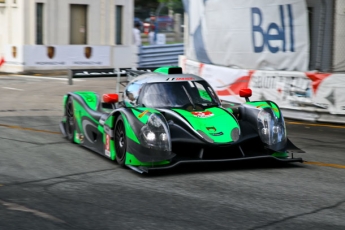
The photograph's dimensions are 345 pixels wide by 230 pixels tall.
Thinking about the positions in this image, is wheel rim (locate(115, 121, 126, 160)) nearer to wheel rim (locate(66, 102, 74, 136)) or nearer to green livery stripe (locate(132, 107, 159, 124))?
green livery stripe (locate(132, 107, 159, 124))

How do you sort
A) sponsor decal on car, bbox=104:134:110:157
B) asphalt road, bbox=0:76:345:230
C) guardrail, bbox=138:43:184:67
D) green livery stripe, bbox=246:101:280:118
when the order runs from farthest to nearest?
guardrail, bbox=138:43:184:67 < sponsor decal on car, bbox=104:134:110:157 < green livery stripe, bbox=246:101:280:118 < asphalt road, bbox=0:76:345:230

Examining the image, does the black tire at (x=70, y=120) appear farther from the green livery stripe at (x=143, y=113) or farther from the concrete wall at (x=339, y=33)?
the concrete wall at (x=339, y=33)

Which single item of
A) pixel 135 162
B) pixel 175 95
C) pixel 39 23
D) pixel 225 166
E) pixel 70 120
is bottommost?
pixel 225 166

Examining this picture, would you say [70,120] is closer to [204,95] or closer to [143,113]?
[204,95]

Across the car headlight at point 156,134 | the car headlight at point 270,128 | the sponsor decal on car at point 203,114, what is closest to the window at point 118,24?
the sponsor decal on car at point 203,114

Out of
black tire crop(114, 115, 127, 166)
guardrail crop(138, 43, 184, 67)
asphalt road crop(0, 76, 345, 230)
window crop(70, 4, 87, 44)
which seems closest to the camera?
asphalt road crop(0, 76, 345, 230)

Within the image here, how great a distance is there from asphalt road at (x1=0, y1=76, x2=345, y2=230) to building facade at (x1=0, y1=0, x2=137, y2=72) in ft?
50.3

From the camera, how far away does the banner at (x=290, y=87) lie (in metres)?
12.9

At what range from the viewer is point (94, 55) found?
88.3 ft

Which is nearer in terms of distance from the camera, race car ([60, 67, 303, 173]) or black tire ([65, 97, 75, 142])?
race car ([60, 67, 303, 173])

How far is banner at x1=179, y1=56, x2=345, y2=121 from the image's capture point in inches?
508

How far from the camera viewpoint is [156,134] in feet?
25.4

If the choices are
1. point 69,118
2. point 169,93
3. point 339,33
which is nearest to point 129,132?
point 169,93

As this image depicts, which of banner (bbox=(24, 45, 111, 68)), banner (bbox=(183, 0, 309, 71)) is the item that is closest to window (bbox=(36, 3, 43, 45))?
banner (bbox=(24, 45, 111, 68))
